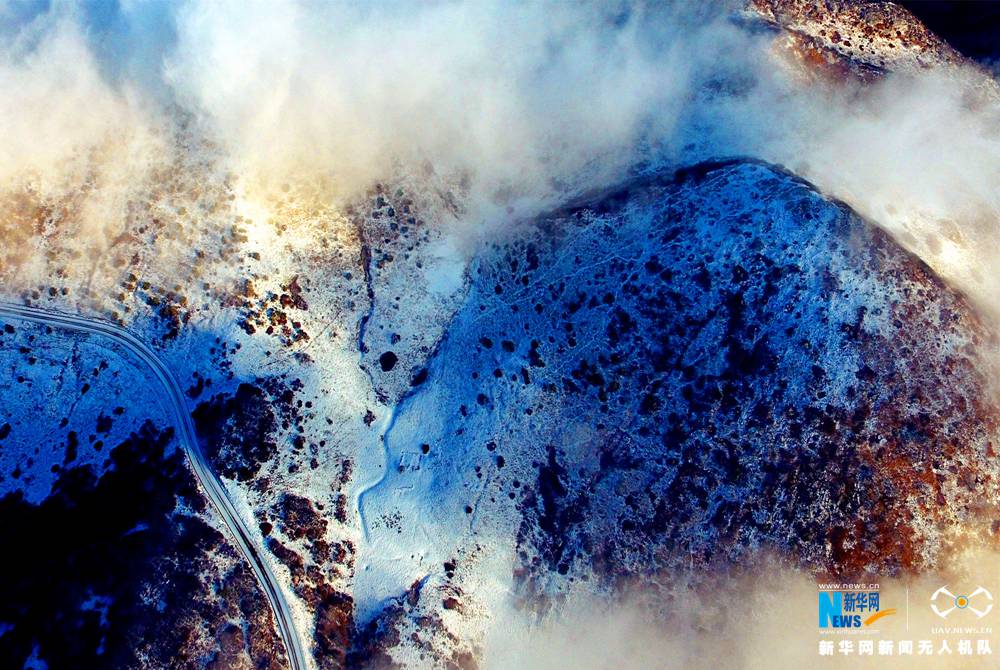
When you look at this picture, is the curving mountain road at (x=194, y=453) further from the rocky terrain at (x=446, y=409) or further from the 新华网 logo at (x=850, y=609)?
the 新华网 logo at (x=850, y=609)

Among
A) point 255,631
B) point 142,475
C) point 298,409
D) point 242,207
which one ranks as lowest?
point 255,631

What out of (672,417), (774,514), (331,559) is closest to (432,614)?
(331,559)

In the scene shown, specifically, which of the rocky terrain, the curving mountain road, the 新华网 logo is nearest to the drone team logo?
the rocky terrain

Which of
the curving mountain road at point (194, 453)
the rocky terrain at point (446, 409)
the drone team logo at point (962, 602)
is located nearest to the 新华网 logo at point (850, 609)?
the rocky terrain at point (446, 409)

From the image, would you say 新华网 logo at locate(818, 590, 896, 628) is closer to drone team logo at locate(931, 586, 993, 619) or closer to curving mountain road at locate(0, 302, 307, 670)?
drone team logo at locate(931, 586, 993, 619)

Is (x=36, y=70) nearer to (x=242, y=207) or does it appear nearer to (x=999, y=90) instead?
(x=242, y=207)
